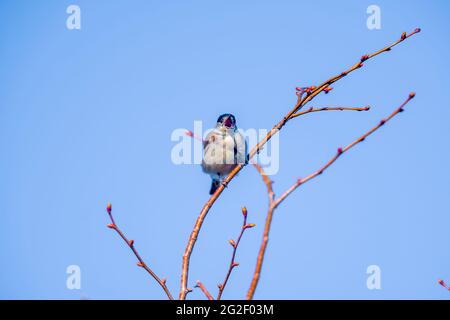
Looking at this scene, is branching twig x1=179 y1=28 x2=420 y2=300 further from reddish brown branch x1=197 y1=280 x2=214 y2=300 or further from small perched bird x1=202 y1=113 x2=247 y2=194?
small perched bird x1=202 y1=113 x2=247 y2=194

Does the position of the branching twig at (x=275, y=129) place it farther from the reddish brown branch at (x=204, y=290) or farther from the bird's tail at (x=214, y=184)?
the bird's tail at (x=214, y=184)

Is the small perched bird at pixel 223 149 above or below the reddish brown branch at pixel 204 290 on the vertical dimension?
above

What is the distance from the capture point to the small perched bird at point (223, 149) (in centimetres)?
623

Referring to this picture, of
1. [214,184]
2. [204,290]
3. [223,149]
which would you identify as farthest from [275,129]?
[214,184]

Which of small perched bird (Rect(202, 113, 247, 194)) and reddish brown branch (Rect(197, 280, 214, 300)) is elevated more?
small perched bird (Rect(202, 113, 247, 194))

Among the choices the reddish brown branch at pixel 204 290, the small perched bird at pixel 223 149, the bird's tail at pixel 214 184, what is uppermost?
the small perched bird at pixel 223 149

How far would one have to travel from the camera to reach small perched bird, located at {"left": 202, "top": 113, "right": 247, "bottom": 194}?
623 centimetres

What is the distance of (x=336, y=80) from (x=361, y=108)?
0.24 meters

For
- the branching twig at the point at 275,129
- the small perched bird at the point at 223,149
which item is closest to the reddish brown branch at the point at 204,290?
the branching twig at the point at 275,129

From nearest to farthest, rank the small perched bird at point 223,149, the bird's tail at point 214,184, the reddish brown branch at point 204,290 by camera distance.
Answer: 1. the reddish brown branch at point 204,290
2. the small perched bird at point 223,149
3. the bird's tail at point 214,184

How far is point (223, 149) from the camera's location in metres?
6.25

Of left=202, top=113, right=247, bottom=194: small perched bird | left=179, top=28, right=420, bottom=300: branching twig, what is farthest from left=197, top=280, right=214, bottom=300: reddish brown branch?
left=202, top=113, right=247, bottom=194: small perched bird
